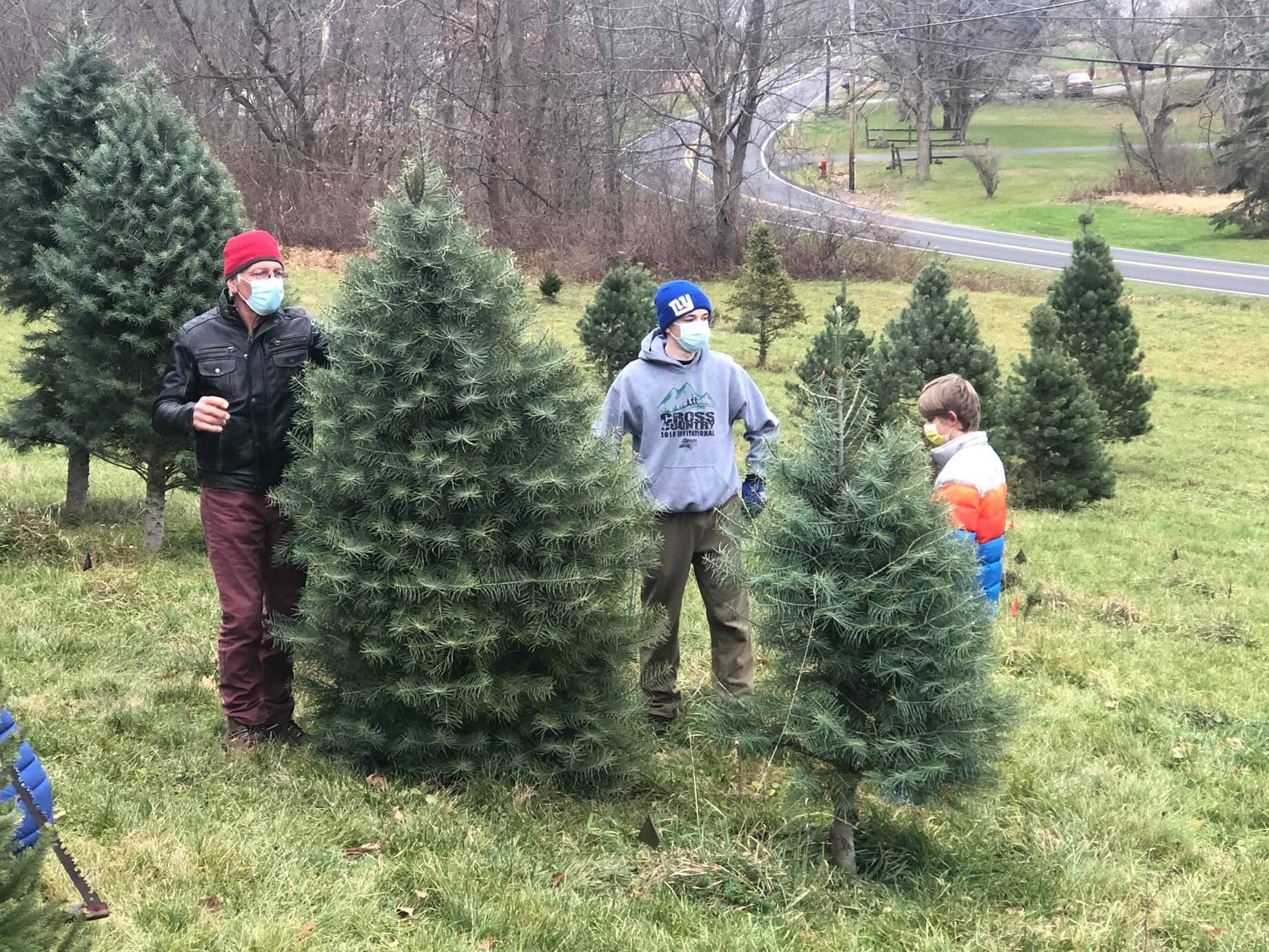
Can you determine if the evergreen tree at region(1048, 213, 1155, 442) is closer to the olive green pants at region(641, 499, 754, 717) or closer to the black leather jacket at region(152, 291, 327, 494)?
the olive green pants at region(641, 499, 754, 717)

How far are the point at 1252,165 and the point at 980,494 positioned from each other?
40769 millimetres

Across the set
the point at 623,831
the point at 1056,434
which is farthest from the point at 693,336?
the point at 1056,434

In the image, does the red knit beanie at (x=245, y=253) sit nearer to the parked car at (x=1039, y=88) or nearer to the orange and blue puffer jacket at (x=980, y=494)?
the orange and blue puffer jacket at (x=980, y=494)

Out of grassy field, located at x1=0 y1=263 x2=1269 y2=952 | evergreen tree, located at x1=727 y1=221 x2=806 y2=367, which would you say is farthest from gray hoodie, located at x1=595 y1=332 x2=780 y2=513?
evergreen tree, located at x1=727 y1=221 x2=806 y2=367

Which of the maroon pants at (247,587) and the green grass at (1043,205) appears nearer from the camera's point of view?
the maroon pants at (247,587)

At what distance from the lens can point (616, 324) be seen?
18047 millimetres

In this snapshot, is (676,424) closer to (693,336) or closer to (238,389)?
(693,336)

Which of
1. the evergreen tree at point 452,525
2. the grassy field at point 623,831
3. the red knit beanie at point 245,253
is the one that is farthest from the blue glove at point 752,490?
the red knit beanie at point 245,253

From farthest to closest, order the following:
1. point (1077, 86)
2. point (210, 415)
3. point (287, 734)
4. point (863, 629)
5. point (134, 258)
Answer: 1. point (1077, 86)
2. point (134, 258)
3. point (287, 734)
4. point (210, 415)
5. point (863, 629)

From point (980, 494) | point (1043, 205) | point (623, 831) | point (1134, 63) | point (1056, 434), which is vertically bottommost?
point (623, 831)

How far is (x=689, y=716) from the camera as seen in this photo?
5578 millimetres

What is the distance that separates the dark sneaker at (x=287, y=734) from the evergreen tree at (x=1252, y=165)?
42.2m

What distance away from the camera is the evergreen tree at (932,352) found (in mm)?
14891

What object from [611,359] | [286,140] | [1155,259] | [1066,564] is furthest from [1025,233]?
[1066,564]
